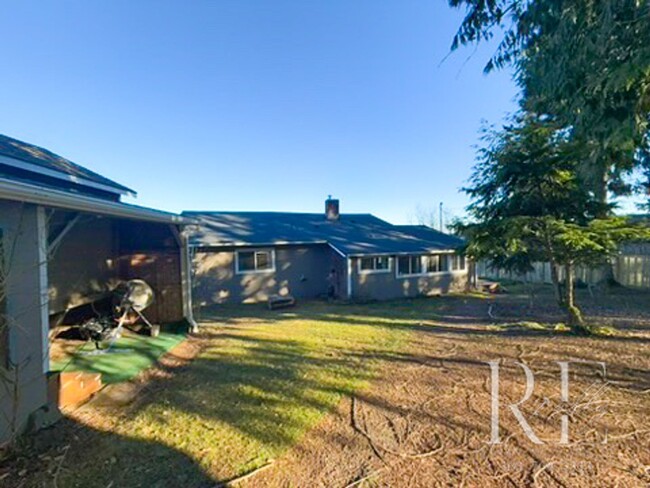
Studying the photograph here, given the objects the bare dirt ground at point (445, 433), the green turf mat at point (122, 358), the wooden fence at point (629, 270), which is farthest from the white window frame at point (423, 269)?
the green turf mat at point (122, 358)

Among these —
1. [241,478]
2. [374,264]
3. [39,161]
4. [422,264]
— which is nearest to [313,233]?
[374,264]

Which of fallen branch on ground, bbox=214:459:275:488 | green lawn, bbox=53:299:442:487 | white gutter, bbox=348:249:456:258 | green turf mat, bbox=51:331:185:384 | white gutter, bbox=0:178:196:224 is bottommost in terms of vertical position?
green lawn, bbox=53:299:442:487

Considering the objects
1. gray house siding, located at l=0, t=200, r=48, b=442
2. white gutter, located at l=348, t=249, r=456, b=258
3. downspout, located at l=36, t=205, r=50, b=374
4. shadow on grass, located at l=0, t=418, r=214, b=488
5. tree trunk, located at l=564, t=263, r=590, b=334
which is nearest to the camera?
shadow on grass, located at l=0, t=418, r=214, b=488

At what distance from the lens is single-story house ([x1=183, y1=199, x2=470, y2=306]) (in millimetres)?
14266

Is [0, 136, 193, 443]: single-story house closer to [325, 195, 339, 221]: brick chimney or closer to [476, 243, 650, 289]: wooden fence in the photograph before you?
[325, 195, 339, 221]: brick chimney

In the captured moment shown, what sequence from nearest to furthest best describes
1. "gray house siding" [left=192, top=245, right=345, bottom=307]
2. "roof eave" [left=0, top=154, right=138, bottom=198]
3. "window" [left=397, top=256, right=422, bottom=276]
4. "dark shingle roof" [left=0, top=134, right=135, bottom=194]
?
1. "roof eave" [left=0, top=154, right=138, bottom=198]
2. "dark shingle roof" [left=0, top=134, right=135, bottom=194]
3. "gray house siding" [left=192, top=245, right=345, bottom=307]
4. "window" [left=397, top=256, right=422, bottom=276]

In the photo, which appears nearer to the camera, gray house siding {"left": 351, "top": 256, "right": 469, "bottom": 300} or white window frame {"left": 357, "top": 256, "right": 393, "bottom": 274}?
gray house siding {"left": 351, "top": 256, "right": 469, "bottom": 300}

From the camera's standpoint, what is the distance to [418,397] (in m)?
4.64

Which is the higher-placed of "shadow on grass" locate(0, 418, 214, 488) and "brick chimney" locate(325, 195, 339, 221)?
"brick chimney" locate(325, 195, 339, 221)

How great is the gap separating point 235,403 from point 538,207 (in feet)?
28.1

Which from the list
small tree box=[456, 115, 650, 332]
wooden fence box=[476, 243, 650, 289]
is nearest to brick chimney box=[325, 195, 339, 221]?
wooden fence box=[476, 243, 650, 289]

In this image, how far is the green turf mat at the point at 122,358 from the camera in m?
5.29

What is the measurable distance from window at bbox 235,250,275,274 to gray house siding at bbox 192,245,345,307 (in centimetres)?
18

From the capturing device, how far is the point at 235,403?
4531 mm
